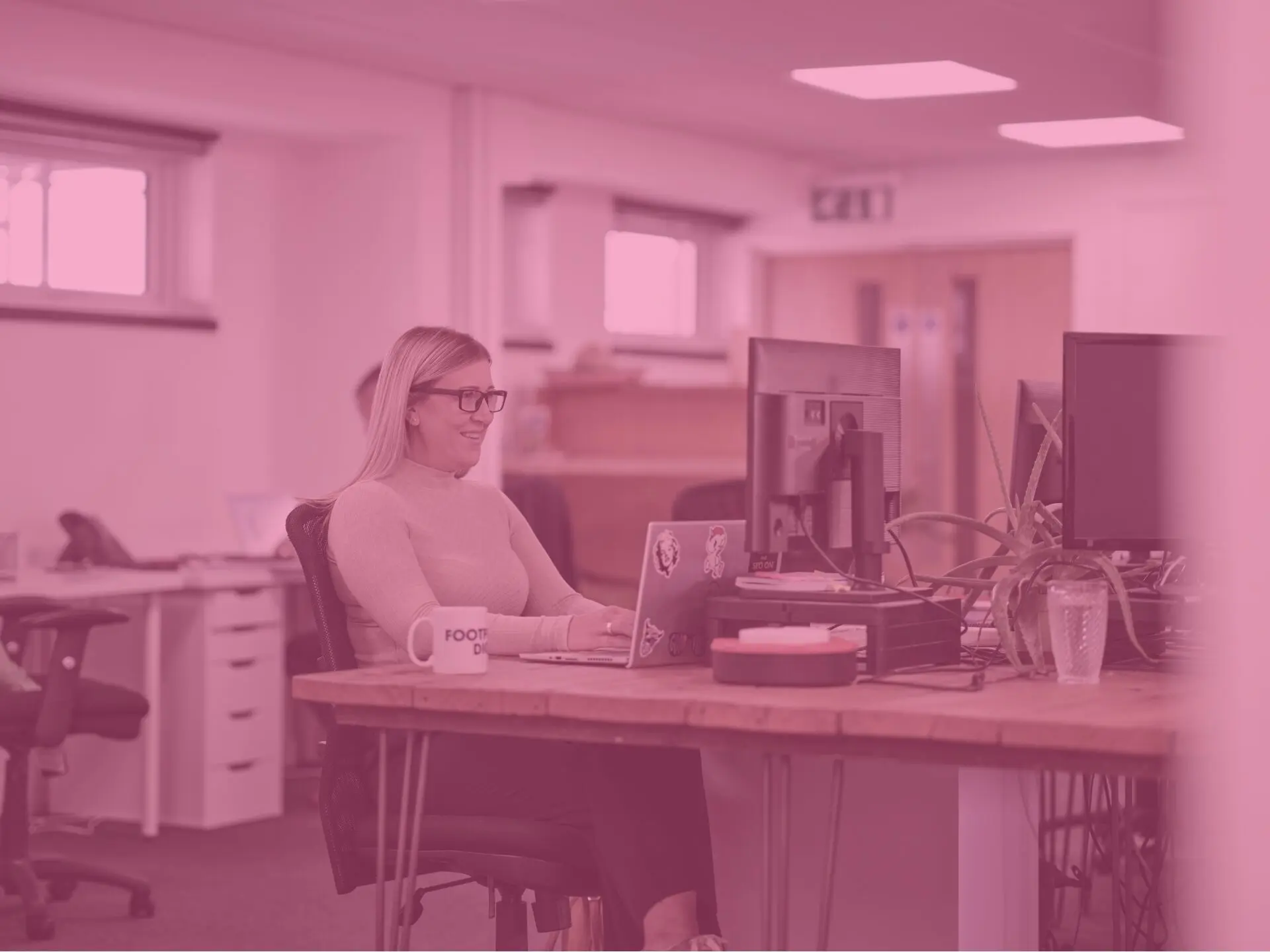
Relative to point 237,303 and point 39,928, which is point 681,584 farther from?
point 237,303

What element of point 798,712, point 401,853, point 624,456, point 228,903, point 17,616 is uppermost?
point 624,456

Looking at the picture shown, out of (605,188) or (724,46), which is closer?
(724,46)

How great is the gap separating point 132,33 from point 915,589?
3965 mm

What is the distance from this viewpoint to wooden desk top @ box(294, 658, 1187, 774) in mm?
2223

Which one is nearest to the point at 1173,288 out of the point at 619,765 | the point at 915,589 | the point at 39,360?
the point at 39,360

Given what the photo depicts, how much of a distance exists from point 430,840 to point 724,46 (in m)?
4.21

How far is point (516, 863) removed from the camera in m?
2.78

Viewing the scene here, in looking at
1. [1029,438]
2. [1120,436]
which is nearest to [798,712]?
[1120,436]

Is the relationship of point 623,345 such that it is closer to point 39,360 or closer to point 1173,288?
point 1173,288

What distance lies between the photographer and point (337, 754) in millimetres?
2900

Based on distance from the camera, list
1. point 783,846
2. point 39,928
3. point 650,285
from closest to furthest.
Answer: point 783,846 → point 39,928 → point 650,285

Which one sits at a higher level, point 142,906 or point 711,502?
point 711,502

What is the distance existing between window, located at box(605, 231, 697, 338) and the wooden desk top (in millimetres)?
6020

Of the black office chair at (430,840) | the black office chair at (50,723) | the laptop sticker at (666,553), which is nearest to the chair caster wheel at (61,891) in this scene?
the black office chair at (50,723)
